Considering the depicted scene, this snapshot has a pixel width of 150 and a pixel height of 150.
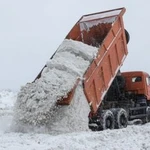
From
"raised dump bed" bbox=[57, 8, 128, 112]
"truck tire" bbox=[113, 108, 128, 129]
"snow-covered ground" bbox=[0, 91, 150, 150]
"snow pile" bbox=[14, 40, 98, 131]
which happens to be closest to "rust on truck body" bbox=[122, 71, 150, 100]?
"raised dump bed" bbox=[57, 8, 128, 112]

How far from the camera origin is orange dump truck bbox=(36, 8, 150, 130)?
1141 cm

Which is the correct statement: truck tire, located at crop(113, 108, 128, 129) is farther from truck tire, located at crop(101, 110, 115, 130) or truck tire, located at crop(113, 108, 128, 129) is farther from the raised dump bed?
the raised dump bed

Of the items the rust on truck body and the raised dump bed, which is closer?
the raised dump bed

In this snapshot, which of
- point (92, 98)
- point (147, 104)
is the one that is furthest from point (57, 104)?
point (147, 104)

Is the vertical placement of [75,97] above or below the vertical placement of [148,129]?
above

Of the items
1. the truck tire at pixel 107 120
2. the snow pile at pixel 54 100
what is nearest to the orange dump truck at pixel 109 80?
the truck tire at pixel 107 120

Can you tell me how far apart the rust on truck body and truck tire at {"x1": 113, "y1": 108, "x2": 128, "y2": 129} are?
6.76 feet

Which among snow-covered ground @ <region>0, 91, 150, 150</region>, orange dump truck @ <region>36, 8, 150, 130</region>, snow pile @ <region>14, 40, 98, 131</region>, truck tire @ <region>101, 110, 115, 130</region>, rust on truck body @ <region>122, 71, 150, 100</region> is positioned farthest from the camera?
rust on truck body @ <region>122, 71, 150, 100</region>

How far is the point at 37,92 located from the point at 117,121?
3.11 m

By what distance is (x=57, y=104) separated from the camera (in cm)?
1030

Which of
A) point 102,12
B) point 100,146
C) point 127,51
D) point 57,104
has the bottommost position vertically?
point 100,146

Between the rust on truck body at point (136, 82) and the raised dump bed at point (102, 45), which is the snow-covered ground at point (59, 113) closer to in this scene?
the raised dump bed at point (102, 45)

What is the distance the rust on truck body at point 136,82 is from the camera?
1488 centimetres

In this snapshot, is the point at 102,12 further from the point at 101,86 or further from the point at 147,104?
the point at 147,104
